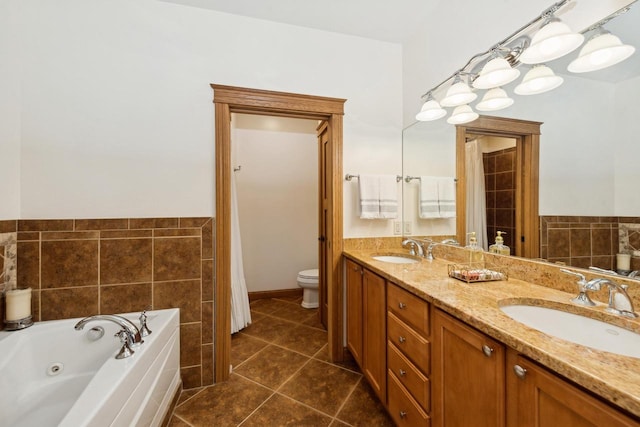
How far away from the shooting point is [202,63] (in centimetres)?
180

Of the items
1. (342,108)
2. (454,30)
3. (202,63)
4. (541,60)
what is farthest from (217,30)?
(541,60)

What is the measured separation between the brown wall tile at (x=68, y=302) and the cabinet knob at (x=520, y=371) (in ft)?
7.26

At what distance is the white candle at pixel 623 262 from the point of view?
94cm

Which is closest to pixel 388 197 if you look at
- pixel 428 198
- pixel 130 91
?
pixel 428 198

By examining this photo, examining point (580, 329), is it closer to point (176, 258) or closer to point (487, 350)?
point (487, 350)

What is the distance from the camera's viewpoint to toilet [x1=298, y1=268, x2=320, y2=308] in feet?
9.79

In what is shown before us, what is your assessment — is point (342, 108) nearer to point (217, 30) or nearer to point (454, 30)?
point (454, 30)

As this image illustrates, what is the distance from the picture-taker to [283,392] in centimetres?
170

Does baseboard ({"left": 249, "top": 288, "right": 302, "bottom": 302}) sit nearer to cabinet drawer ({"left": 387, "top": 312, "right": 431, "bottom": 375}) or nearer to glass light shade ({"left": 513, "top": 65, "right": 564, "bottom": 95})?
cabinet drawer ({"left": 387, "top": 312, "right": 431, "bottom": 375})

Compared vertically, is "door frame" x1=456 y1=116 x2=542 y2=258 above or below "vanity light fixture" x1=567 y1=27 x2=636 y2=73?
below

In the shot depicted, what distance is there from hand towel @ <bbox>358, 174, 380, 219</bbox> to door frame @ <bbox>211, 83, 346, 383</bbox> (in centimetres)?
18

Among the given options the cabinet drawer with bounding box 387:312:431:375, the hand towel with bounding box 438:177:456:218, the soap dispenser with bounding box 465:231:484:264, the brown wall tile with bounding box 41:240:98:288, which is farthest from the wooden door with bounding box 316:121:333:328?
the brown wall tile with bounding box 41:240:98:288

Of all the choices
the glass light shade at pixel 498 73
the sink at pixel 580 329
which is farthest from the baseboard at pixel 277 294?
the glass light shade at pixel 498 73

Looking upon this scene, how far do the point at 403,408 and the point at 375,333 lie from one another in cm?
39
